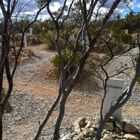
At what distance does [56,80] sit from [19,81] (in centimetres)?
128

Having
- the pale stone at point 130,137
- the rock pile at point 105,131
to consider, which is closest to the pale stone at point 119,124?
the rock pile at point 105,131

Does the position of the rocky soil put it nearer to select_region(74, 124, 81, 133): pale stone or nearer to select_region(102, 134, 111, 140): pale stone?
select_region(74, 124, 81, 133): pale stone

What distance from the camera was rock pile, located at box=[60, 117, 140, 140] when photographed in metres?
4.57

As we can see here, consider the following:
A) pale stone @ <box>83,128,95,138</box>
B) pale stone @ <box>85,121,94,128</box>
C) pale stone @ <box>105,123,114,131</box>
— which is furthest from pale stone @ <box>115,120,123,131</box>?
pale stone @ <box>83,128,95,138</box>

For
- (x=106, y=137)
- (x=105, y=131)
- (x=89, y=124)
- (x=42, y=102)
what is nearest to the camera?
(x=106, y=137)

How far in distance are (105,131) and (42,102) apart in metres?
2.87

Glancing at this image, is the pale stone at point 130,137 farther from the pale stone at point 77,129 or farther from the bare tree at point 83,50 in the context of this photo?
the bare tree at point 83,50

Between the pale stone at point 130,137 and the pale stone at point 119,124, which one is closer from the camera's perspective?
the pale stone at point 130,137

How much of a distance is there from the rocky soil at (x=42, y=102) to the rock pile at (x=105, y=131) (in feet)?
1.14

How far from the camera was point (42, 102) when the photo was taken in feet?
23.8

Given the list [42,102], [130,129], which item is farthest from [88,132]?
[42,102]

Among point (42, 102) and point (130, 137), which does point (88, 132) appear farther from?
point (42, 102)

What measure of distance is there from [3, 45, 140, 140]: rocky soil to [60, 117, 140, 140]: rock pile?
0.35 meters

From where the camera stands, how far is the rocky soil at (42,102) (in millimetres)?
5688
